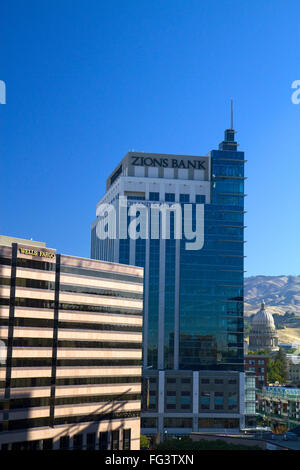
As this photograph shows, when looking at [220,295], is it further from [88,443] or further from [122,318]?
[88,443]

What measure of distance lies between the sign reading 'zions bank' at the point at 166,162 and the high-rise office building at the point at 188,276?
0.29 meters

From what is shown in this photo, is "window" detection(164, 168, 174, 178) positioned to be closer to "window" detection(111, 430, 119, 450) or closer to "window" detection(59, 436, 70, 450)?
"window" detection(111, 430, 119, 450)

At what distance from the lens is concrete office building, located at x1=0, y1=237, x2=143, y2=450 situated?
94375 mm

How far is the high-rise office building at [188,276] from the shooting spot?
152250 mm

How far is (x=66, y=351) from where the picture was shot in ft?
335

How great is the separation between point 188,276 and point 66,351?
212 feet

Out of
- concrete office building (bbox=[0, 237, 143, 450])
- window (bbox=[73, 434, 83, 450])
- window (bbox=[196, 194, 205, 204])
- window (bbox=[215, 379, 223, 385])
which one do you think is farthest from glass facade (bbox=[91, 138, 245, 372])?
window (bbox=[73, 434, 83, 450])

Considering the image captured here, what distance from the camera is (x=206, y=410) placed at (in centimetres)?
15138

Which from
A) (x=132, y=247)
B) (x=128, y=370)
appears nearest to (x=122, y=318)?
(x=128, y=370)

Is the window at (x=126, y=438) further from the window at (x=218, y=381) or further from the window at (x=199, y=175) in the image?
the window at (x=199, y=175)

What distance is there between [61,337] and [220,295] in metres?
68.0

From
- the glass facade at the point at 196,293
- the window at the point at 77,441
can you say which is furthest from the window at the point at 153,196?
the window at the point at 77,441

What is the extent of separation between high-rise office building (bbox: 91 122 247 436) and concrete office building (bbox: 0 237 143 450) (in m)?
36.6

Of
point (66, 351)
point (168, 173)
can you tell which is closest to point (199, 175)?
point (168, 173)
